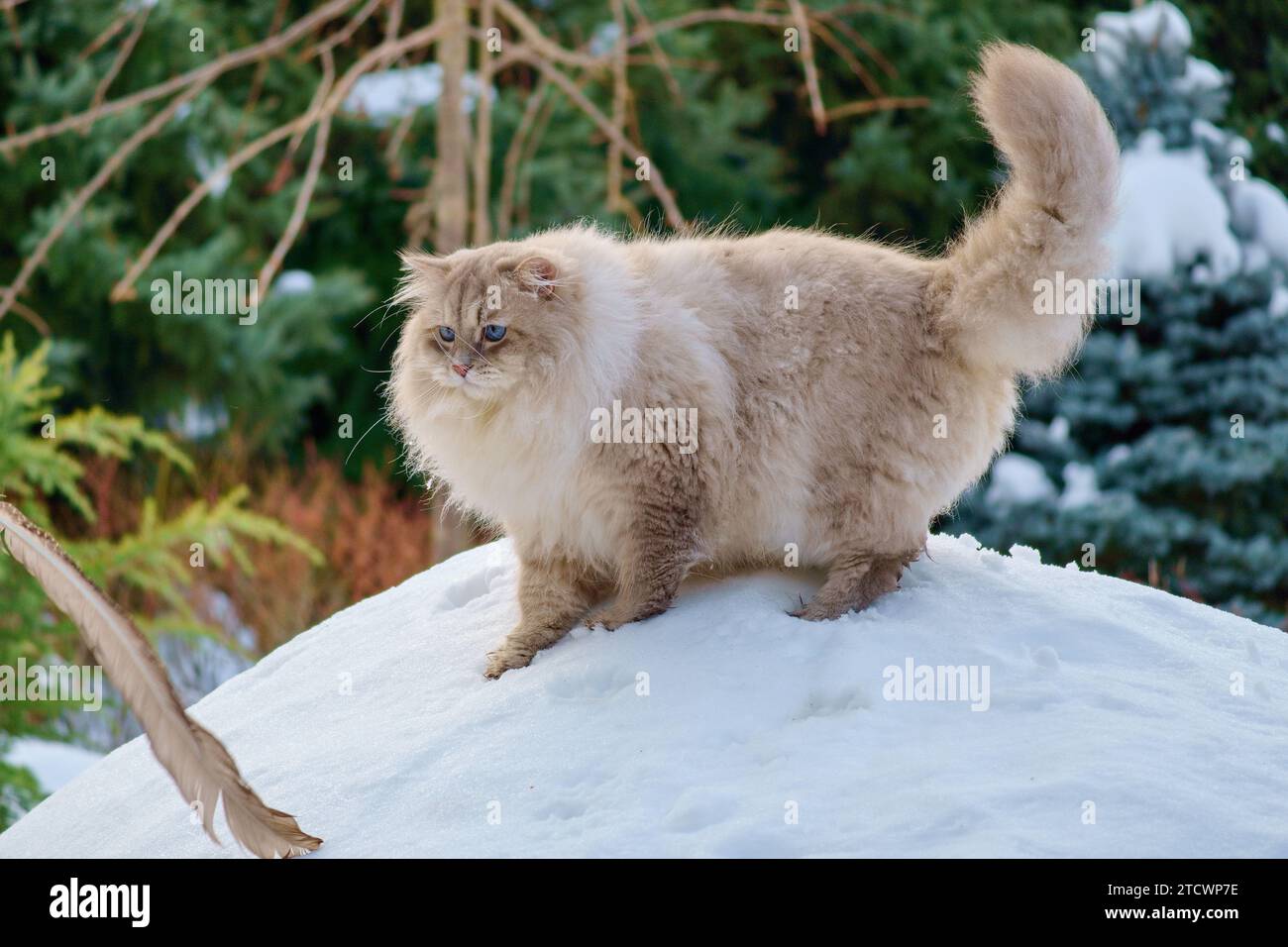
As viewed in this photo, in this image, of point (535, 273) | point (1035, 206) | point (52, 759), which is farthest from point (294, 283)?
point (1035, 206)

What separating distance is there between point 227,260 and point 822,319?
7135 millimetres

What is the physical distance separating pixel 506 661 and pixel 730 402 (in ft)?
3.32

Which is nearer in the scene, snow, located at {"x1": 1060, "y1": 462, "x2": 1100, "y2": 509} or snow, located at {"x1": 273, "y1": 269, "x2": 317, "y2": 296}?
snow, located at {"x1": 1060, "y1": 462, "x2": 1100, "y2": 509}

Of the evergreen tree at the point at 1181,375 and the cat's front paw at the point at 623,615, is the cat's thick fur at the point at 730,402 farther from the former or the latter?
the evergreen tree at the point at 1181,375

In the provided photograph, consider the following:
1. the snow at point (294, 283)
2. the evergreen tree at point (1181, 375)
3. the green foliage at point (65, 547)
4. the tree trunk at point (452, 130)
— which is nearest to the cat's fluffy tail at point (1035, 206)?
the tree trunk at point (452, 130)

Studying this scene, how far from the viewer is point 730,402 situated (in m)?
3.80

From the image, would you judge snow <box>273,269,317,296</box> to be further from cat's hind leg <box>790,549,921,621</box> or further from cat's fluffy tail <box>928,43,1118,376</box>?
cat's fluffy tail <box>928,43,1118,376</box>

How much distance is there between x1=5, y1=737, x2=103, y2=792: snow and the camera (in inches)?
256

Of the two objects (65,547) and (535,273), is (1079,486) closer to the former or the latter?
(535,273)

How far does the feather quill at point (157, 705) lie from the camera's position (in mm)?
2883

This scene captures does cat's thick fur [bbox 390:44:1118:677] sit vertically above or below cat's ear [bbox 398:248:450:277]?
below

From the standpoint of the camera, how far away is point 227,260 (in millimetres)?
9836

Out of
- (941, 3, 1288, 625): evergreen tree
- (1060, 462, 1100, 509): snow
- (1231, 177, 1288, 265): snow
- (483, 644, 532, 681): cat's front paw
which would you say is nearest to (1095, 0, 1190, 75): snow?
(941, 3, 1288, 625): evergreen tree

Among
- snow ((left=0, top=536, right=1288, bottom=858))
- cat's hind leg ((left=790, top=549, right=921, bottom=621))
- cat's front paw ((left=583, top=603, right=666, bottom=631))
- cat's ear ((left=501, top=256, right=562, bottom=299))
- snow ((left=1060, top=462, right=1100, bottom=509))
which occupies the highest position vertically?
cat's ear ((left=501, top=256, right=562, bottom=299))
